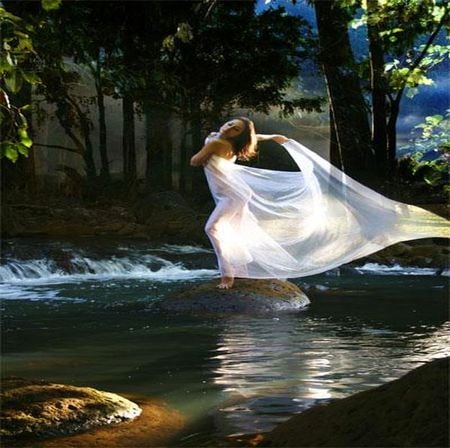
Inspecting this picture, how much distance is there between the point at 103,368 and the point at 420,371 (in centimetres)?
320

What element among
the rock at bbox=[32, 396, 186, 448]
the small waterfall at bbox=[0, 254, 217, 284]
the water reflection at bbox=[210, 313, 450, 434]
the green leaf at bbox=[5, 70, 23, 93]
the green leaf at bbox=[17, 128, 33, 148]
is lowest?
the water reflection at bbox=[210, 313, 450, 434]

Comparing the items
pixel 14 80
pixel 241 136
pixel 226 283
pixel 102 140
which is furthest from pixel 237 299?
pixel 102 140

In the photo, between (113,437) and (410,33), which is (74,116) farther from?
(113,437)

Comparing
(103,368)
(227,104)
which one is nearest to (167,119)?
(227,104)

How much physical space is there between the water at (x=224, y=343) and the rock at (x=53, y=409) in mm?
435

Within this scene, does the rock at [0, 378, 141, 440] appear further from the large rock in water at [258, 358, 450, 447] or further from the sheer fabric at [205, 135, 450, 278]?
the sheer fabric at [205, 135, 450, 278]

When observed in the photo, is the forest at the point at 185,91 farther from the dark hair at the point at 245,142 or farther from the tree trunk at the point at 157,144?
the dark hair at the point at 245,142

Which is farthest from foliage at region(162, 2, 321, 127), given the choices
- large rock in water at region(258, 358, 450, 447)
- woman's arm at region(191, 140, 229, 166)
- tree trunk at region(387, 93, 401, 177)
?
large rock in water at region(258, 358, 450, 447)

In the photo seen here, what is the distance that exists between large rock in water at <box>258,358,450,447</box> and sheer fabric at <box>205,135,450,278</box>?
4824 millimetres

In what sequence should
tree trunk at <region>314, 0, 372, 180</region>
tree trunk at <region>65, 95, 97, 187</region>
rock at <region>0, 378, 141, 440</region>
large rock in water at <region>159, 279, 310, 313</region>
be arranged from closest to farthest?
rock at <region>0, 378, 141, 440</region>, large rock in water at <region>159, 279, 310, 313</region>, tree trunk at <region>314, 0, 372, 180</region>, tree trunk at <region>65, 95, 97, 187</region>

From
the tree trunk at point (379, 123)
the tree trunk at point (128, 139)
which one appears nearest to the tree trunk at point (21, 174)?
the tree trunk at point (128, 139)

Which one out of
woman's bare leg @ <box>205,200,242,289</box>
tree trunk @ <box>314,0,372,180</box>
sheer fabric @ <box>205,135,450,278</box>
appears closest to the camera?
sheer fabric @ <box>205,135,450,278</box>

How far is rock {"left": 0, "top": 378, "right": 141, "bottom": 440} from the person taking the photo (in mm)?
3674

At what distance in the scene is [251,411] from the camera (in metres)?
4.20
